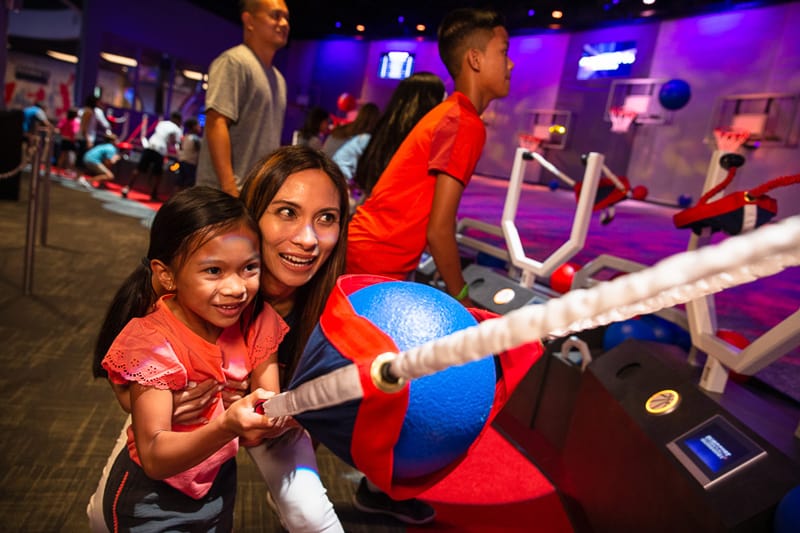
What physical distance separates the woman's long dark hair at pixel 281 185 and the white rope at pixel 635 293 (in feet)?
2.83

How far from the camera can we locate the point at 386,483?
0.79 m

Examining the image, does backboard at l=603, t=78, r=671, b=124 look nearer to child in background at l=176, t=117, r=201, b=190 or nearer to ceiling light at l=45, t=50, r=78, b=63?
child in background at l=176, t=117, r=201, b=190

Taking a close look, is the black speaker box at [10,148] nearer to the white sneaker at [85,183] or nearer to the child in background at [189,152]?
the white sneaker at [85,183]

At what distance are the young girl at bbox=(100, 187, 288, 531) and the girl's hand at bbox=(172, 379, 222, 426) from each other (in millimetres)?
12

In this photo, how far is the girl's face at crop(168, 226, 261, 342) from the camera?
115cm

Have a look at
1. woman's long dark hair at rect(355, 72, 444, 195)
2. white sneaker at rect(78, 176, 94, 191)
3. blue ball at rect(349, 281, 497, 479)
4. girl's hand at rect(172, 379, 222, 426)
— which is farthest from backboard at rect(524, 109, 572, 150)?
blue ball at rect(349, 281, 497, 479)

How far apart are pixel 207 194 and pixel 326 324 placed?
Answer: 21.8 inches

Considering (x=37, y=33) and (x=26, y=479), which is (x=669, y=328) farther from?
(x=37, y=33)

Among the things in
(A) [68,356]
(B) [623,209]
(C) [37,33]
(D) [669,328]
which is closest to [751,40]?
(B) [623,209]

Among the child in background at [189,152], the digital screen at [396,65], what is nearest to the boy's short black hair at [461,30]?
the child in background at [189,152]

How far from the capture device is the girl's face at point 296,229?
1321 mm

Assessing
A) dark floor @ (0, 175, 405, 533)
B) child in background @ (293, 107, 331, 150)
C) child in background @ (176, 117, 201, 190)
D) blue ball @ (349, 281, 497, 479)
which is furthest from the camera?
child in background @ (176, 117, 201, 190)

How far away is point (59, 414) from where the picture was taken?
2.28 m

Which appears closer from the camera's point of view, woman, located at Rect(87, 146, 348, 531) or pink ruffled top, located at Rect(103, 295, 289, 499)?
pink ruffled top, located at Rect(103, 295, 289, 499)
